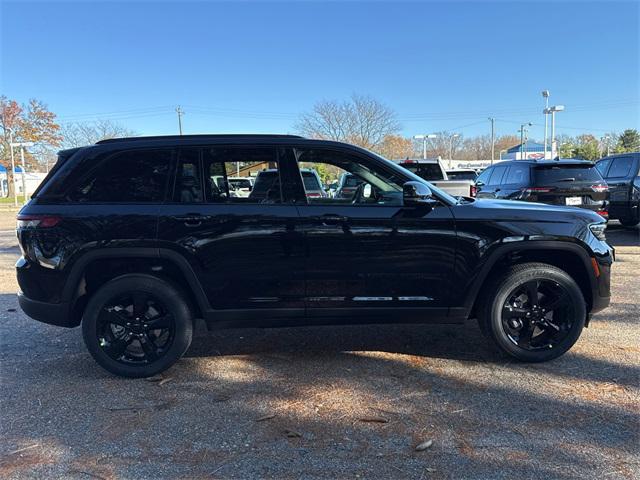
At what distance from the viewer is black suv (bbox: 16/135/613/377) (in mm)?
3725

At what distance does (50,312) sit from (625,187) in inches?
443

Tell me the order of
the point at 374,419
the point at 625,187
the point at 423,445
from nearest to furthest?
the point at 423,445
the point at 374,419
the point at 625,187

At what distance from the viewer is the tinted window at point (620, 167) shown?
35.5 feet

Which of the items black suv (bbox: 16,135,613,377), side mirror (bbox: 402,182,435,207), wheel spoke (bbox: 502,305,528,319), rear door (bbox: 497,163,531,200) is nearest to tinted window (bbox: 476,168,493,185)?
rear door (bbox: 497,163,531,200)

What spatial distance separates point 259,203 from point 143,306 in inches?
47.9

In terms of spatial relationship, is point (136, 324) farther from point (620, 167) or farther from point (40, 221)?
point (620, 167)

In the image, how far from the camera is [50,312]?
3773mm

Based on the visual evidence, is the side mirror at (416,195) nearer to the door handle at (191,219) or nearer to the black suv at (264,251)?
the black suv at (264,251)

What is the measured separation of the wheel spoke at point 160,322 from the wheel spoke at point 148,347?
9 centimetres

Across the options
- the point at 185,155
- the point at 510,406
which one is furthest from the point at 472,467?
the point at 185,155

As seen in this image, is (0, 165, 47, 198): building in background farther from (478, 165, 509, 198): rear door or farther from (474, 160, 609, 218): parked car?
(474, 160, 609, 218): parked car

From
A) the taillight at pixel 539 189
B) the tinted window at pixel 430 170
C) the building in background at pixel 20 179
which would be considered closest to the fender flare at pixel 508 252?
the taillight at pixel 539 189

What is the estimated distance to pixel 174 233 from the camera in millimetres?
3709

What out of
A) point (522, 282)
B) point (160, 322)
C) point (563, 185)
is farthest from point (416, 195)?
point (563, 185)
